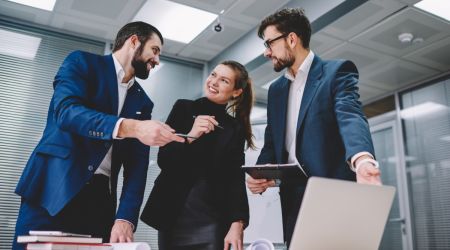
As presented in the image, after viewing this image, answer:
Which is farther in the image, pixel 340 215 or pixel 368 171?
pixel 368 171

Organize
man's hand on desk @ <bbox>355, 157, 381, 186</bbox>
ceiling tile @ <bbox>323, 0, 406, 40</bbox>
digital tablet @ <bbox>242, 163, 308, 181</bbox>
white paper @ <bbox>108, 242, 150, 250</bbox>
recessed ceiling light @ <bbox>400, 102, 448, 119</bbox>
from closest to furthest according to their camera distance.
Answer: white paper @ <bbox>108, 242, 150, 250</bbox> < man's hand on desk @ <bbox>355, 157, 381, 186</bbox> < digital tablet @ <bbox>242, 163, 308, 181</bbox> < ceiling tile @ <bbox>323, 0, 406, 40</bbox> < recessed ceiling light @ <bbox>400, 102, 448, 119</bbox>

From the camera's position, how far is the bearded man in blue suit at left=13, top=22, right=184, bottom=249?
1.32 m

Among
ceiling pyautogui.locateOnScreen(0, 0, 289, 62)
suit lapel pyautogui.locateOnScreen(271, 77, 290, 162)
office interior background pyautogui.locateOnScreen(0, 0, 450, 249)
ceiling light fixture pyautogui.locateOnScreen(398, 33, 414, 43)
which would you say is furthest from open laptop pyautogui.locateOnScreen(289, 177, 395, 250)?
ceiling light fixture pyautogui.locateOnScreen(398, 33, 414, 43)

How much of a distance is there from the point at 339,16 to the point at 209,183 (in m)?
2.44

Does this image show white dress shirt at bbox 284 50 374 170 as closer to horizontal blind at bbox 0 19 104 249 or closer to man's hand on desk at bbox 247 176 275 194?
man's hand on desk at bbox 247 176 275 194

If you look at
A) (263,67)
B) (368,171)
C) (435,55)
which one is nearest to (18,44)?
(263,67)

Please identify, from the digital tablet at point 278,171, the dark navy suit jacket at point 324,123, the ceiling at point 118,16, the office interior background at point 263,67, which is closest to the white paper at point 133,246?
the digital tablet at point 278,171

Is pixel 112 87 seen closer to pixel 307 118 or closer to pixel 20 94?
pixel 307 118

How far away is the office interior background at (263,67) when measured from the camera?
12.0 ft

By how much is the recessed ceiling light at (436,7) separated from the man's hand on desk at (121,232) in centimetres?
315

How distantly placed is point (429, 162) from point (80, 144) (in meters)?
4.67

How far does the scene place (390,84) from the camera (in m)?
5.18

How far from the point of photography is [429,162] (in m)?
4.96

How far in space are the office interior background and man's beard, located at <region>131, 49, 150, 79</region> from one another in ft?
6.31
